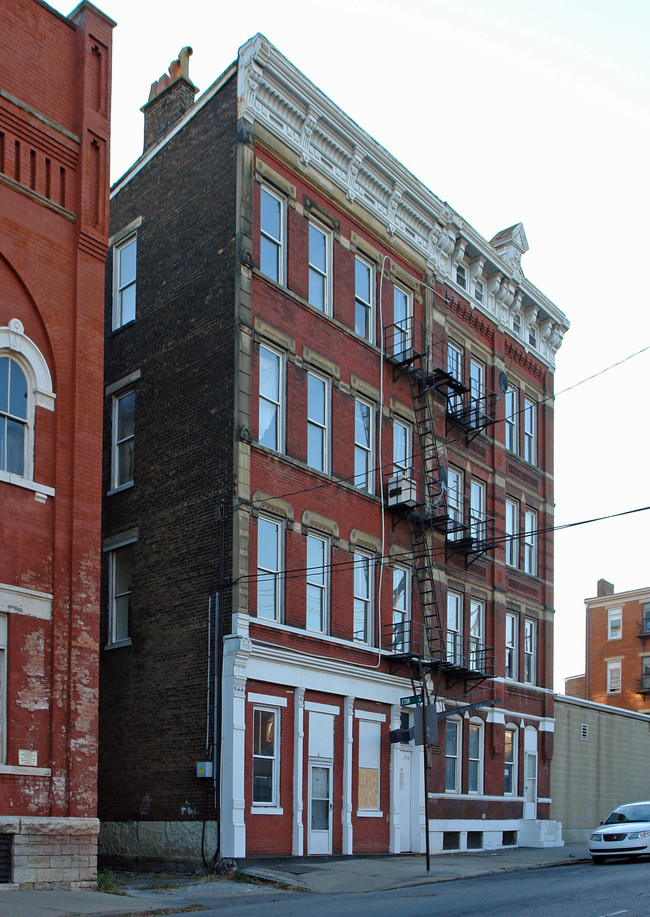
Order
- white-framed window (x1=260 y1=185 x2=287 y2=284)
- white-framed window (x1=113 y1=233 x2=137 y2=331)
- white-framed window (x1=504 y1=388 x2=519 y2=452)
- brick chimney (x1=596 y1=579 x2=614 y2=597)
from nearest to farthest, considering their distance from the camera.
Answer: white-framed window (x1=260 y1=185 x2=287 y2=284) → white-framed window (x1=113 y1=233 x2=137 y2=331) → white-framed window (x1=504 y1=388 x2=519 y2=452) → brick chimney (x1=596 y1=579 x2=614 y2=597)

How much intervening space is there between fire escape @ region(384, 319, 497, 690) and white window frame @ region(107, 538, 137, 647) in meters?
6.39

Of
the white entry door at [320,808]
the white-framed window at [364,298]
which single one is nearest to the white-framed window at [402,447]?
the white-framed window at [364,298]

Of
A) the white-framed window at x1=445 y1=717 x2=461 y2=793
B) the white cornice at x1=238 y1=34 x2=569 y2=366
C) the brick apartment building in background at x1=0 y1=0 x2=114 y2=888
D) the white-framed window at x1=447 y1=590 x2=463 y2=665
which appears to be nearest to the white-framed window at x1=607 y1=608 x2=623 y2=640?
the white cornice at x1=238 y1=34 x2=569 y2=366

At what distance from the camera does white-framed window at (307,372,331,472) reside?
2638 centimetres

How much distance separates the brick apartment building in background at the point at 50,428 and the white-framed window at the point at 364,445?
365 inches

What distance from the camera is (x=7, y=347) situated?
1844cm

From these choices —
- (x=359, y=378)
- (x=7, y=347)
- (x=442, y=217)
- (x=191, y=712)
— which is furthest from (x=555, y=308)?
(x=7, y=347)

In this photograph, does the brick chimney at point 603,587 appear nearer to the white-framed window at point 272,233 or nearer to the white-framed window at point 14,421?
the white-framed window at point 272,233

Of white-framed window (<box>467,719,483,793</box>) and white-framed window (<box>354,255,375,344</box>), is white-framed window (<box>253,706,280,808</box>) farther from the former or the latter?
white-framed window (<box>354,255,375,344</box>)

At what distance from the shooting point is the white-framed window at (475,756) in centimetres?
3070

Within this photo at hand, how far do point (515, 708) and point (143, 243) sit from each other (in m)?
17.2

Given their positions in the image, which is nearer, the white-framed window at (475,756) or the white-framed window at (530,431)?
the white-framed window at (475,756)

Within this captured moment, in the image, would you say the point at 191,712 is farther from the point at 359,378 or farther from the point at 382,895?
the point at 359,378

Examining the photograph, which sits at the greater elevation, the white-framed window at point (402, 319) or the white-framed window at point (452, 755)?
the white-framed window at point (402, 319)
